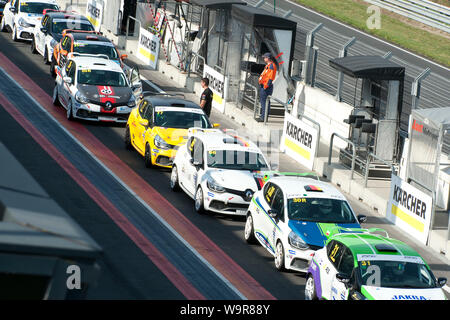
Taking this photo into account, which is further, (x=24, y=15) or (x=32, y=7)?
(x=32, y=7)

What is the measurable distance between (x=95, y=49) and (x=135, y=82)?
3.82 metres

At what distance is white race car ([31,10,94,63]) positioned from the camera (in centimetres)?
3425

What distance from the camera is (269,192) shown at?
18047 millimetres

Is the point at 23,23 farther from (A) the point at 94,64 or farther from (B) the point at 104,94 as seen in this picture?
(B) the point at 104,94

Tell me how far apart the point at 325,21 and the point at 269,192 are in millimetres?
30745

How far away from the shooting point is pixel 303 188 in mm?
17781

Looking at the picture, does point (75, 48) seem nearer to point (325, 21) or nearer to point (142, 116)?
point (142, 116)

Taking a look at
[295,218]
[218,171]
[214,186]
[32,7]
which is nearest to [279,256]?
[295,218]

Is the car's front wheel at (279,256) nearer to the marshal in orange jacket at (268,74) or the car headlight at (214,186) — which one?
the car headlight at (214,186)

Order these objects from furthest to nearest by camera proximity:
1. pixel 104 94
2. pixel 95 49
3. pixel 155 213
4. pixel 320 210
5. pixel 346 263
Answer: pixel 95 49 → pixel 104 94 → pixel 155 213 → pixel 320 210 → pixel 346 263

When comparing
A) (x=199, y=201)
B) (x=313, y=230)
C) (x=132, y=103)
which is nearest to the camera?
(x=313, y=230)

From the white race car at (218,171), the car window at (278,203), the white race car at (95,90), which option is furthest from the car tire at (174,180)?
the white race car at (95,90)

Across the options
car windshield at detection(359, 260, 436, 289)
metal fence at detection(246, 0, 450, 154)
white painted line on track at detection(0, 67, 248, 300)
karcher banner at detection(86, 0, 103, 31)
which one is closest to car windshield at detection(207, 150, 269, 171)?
white painted line on track at detection(0, 67, 248, 300)

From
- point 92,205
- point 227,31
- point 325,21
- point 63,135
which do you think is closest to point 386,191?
point 92,205
